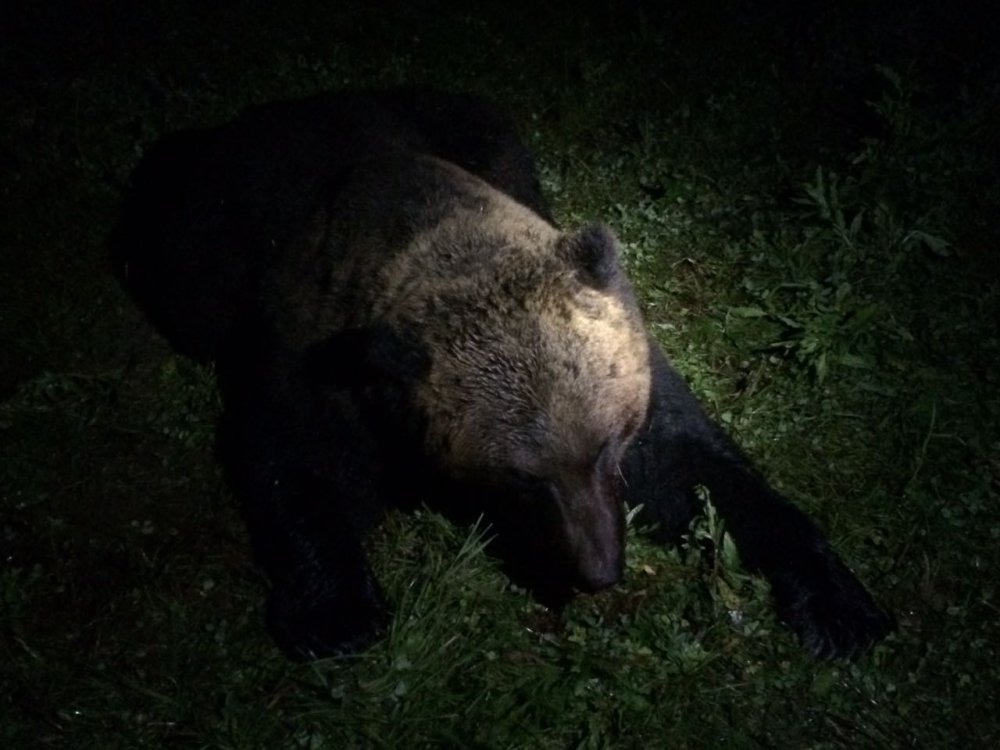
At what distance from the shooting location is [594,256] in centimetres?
353

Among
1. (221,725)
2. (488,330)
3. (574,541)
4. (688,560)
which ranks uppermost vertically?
(488,330)

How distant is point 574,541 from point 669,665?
0.59 m

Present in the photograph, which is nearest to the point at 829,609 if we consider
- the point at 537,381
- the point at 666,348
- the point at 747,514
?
the point at 747,514

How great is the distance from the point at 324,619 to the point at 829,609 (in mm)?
1827

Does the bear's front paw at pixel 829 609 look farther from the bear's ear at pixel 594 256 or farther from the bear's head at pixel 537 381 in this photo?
the bear's ear at pixel 594 256

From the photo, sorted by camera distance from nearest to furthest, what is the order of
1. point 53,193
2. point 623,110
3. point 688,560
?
point 688,560 < point 53,193 < point 623,110

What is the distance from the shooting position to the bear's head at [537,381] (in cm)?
326

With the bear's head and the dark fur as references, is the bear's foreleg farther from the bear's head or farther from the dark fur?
the bear's head

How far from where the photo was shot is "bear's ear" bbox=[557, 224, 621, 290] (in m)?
3.52

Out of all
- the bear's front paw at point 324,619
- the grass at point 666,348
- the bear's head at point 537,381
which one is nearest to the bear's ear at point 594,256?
the bear's head at point 537,381

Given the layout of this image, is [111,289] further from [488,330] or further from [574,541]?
[574,541]

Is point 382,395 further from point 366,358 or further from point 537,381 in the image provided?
point 537,381

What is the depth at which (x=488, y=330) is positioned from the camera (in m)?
3.35

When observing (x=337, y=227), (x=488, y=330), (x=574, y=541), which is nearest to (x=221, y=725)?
(x=574, y=541)
